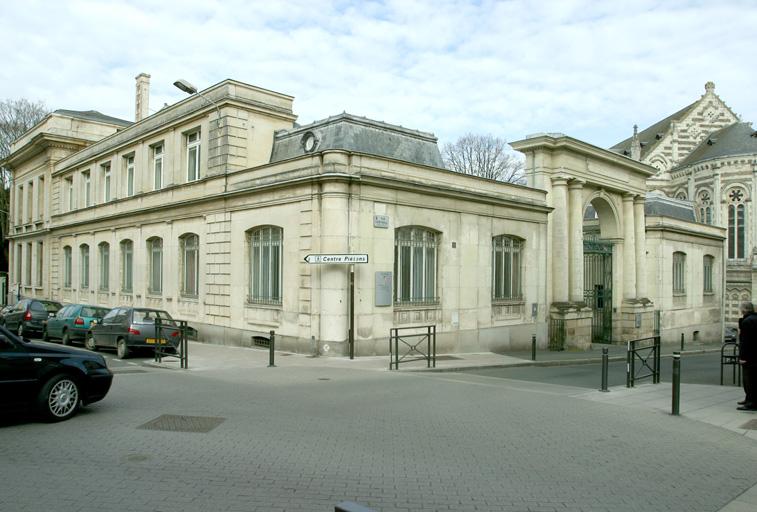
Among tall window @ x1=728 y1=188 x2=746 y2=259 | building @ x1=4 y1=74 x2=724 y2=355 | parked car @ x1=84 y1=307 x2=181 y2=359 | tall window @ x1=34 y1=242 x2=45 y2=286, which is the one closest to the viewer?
parked car @ x1=84 y1=307 x2=181 y2=359

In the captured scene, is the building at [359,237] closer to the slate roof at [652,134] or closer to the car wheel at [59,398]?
the car wheel at [59,398]

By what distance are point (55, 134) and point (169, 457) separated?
38321mm

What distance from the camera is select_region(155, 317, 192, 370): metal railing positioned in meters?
15.4

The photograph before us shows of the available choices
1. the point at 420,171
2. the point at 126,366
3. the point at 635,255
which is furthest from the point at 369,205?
the point at 635,255

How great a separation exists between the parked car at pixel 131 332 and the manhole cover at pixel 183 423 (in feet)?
29.3

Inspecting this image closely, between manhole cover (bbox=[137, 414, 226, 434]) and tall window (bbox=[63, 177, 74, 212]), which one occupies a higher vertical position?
tall window (bbox=[63, 177, 74, 212])

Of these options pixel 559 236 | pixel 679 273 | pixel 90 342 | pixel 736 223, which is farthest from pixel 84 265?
pixel 736 223

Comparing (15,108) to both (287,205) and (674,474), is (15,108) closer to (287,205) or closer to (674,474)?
(287,205)

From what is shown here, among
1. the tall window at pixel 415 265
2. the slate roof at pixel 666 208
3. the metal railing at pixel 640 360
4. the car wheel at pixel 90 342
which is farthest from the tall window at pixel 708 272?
the car wheel at pixel 90 342

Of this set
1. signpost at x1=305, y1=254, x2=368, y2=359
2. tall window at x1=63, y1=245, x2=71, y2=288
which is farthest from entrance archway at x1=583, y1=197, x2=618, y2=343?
tall window at x1=63, y1=245, x2=71, y2=288

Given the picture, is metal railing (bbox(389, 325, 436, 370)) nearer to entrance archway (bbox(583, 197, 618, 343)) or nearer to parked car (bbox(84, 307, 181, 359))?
parked car (bbox(84, 307, 181, 359))

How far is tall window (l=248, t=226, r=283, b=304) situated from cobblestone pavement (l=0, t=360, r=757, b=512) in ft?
28.1

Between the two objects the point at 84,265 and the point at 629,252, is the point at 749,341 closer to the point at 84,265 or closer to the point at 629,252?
the point at 629,252

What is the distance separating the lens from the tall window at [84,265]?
34.7 m
